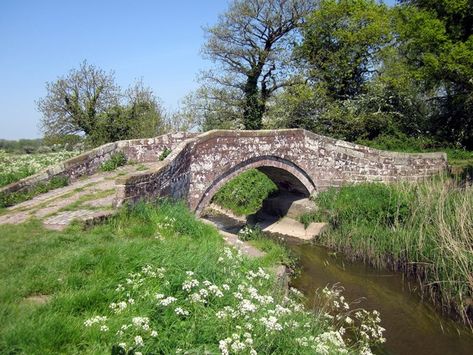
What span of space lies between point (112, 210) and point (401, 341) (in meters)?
5.74

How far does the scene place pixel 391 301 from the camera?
31.1 ft

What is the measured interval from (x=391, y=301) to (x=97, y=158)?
8.59m

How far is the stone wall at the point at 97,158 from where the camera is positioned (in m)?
10.2

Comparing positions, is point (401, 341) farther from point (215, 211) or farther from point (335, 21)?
point (335, 21)

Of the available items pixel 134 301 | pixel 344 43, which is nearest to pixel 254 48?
pixel 344 43

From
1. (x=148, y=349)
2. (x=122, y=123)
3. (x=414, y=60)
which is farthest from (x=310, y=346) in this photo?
(x=414, y=60)

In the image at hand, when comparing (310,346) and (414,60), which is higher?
(414,60)

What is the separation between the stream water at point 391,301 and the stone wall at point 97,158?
5.47 meters

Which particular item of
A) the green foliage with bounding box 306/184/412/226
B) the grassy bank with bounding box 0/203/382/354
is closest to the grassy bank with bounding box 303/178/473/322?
the green foliage with bounding box 306/184/412/226

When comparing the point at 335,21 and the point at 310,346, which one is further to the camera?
the point at 335,21

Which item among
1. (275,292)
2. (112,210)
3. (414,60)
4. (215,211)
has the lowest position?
(215,211)

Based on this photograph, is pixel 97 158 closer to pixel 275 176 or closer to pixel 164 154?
pixel 164 154

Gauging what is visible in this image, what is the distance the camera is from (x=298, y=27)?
2398 cm

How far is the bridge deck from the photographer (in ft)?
25.2
